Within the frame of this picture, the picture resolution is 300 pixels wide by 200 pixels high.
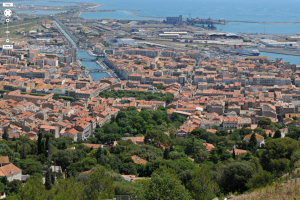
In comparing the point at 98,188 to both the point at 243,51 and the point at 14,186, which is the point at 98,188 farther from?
the point at 243,51

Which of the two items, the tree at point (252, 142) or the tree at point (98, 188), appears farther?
the tree at point (252, 142)

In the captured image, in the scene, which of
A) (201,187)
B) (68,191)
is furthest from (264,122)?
(68,191)

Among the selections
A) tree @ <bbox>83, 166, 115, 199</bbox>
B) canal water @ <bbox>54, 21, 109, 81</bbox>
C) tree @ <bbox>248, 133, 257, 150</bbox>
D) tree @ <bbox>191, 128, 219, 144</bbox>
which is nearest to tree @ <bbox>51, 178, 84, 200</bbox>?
tree @ <bbox>83, 166, 115, 199</bbox>

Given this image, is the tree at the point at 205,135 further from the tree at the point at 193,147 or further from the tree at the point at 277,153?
the tree at the point at 277,153

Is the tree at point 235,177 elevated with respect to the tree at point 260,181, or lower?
lower

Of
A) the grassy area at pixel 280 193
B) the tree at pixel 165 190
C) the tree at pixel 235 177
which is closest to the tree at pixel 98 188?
the tree at pixel 165 190

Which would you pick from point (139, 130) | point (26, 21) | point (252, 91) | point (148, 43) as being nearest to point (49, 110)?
point (139, 130)

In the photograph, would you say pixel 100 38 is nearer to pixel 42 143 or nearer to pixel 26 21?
pixel 26 21

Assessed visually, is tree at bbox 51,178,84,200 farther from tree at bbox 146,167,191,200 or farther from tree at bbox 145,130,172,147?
tree at bbox 145,130,172,147
